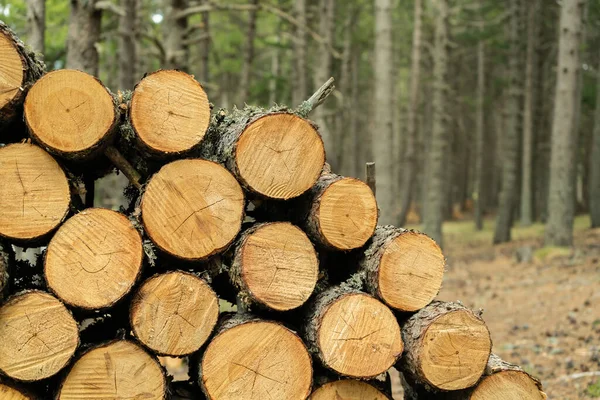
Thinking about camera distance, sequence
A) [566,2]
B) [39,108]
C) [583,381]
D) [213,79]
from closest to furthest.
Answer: [39,108]
[583,381]
[566,2]
[213,79]

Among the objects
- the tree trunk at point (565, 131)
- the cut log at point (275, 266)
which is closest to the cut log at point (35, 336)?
the cut log at point (275, 266)

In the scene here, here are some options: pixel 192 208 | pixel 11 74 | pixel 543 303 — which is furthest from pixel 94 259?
pixel 543 303

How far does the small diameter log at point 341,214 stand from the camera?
3.75 meters

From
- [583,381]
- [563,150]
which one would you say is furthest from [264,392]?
[563,150]

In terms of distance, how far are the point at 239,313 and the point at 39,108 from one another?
1.55 metres

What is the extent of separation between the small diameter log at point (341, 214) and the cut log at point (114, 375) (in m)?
1.16

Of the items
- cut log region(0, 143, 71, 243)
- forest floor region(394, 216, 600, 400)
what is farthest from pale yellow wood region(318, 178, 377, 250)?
forest floor region(394, 216, 600, 400)

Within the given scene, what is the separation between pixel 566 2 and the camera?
13.4 meters

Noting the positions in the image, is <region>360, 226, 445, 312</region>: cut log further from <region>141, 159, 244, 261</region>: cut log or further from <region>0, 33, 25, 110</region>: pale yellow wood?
<region>0, 33, 25, 110</region>: pale yellow wood

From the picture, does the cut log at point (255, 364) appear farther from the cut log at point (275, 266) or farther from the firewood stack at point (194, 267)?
the cut log at point (275, 266)

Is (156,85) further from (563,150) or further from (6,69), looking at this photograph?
(563,150)

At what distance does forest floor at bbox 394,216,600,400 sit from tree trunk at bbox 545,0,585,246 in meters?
0.54

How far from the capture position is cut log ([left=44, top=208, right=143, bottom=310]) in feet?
10.8

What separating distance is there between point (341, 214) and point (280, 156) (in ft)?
1.61
